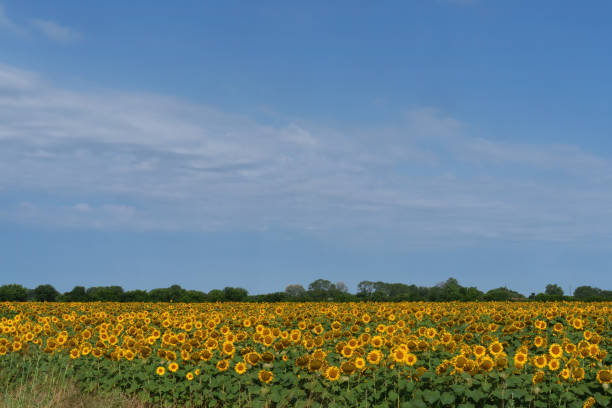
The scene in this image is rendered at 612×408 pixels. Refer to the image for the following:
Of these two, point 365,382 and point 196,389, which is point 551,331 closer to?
point 365,382

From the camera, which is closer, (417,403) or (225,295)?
(417,403)

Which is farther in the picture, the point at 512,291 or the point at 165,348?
the point at 512,291

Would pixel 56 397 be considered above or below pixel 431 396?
below

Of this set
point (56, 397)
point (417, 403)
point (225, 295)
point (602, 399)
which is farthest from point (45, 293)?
point (602, 399)

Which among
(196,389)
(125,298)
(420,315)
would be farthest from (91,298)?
(196,389)

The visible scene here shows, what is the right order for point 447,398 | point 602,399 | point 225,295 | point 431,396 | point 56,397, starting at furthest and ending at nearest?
1. point 225,295
2. point 56,397
3. point 602,399
4. point 431,396
5. point 447,398

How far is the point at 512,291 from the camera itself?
2028 inches

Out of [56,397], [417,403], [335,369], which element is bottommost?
[56,397]

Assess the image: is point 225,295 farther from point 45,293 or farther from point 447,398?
point 447,398

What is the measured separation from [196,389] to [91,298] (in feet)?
129

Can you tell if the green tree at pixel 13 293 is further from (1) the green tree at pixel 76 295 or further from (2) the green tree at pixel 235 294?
(2) the green tree at pixel 235 294

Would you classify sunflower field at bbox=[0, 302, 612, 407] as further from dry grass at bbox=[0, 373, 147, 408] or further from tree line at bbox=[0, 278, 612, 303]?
tree line at bbox=[0, 278, 612, 303]

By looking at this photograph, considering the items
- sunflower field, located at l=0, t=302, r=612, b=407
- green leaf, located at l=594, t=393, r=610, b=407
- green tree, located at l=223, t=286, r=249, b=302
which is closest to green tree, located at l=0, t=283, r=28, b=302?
green tree, located at l=223, t=286, r=249, b=302

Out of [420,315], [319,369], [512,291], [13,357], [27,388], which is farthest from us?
[512,291]
